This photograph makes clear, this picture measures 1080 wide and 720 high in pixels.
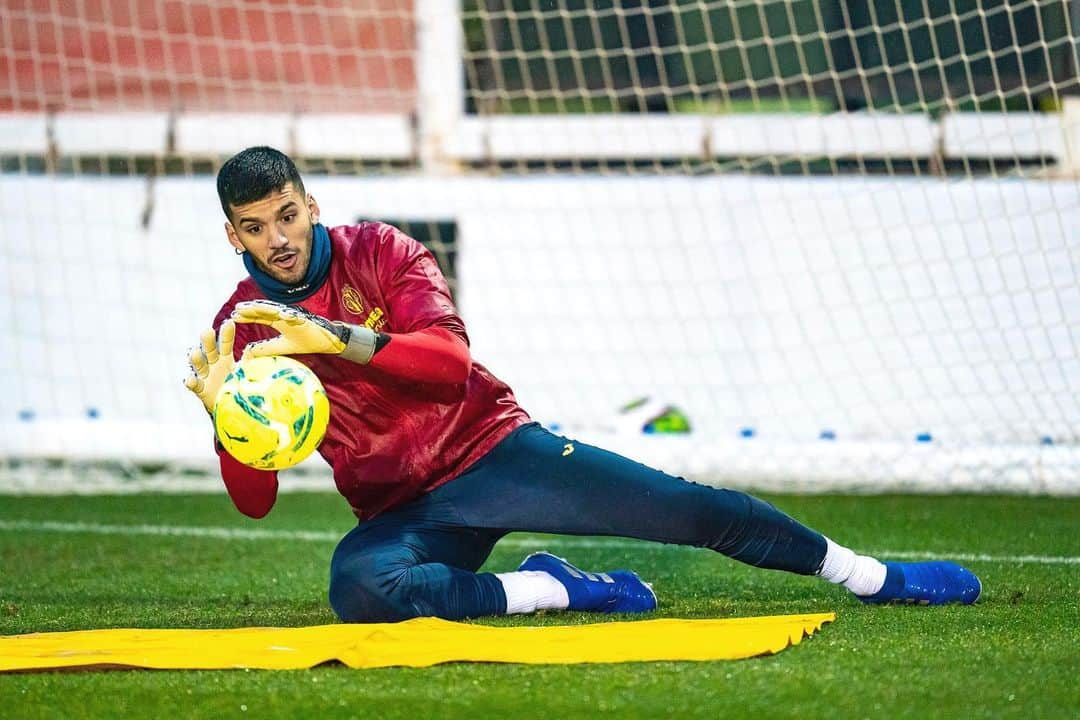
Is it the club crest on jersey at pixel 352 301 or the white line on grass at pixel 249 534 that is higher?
the club crest on jersey at pixel 352 301

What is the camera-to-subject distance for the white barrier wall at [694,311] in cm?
768

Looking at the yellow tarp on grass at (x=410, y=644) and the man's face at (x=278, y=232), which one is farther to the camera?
the man's face at (x=278, y=232)

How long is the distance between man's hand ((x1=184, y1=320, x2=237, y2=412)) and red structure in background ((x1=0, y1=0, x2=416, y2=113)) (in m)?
5.87

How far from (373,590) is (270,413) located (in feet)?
1.76

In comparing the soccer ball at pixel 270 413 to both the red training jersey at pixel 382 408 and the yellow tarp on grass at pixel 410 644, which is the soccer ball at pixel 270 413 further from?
the yellow tarp on grass at pixel 410 644

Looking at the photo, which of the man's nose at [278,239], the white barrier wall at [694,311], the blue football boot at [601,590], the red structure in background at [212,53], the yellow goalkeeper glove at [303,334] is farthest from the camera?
the red structure in background at [212,53]

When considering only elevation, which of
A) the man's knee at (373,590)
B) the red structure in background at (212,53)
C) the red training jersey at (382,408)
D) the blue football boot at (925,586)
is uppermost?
the red structure in background at (212,53)

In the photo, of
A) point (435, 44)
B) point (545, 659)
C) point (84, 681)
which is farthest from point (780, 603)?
point (435, 44)

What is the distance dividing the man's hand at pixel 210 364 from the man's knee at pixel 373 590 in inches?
22.3

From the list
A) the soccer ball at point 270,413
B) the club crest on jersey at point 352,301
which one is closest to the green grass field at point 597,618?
the soccer ball at point 270,413

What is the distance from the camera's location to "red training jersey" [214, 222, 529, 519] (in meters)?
4.16

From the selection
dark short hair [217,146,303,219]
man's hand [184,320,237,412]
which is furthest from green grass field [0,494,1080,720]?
dark short hair [217,146,303,219]

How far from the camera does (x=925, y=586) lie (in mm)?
4273

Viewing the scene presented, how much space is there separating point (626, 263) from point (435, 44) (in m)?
1.71
